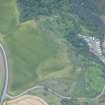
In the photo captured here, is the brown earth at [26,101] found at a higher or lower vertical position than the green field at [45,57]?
lower

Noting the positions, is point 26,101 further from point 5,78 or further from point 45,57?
point 45,57

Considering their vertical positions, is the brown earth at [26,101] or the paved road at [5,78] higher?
the paved road at [5,78]

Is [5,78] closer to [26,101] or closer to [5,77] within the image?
[5,77]

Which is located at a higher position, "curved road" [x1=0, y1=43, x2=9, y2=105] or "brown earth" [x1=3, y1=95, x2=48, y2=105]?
"curved road" [x1=0, y1=43, x2=9, y2=105]

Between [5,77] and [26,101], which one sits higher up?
[5,77]

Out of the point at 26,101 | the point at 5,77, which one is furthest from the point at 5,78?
the point at 26,101

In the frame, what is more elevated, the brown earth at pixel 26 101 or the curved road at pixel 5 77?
the curved road at pixel 5 77

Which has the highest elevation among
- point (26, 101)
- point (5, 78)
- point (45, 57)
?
point (45, 57)

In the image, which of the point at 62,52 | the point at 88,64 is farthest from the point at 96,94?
the point at 62,52
